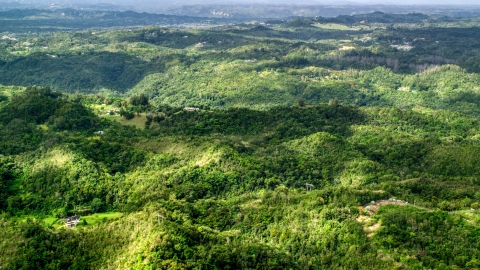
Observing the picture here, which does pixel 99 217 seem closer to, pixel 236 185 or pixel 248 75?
pixel 236 185

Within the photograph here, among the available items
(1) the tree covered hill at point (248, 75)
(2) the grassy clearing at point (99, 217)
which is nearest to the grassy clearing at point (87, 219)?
(2) the grassy clearing at point (99, 217)

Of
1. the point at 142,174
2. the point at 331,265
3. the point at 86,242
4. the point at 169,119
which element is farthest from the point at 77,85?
the point at 331,265

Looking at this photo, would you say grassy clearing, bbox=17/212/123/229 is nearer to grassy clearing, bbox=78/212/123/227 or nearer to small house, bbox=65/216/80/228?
grassy clearing, bbox=78/212/123/227

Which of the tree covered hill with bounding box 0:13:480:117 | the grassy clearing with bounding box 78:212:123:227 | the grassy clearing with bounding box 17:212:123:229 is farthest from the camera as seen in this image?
the tree covered hill with bounding box 0:13:480:117

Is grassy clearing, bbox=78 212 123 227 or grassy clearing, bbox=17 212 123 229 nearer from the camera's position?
grassy clearing, bbox=17 212 123 229

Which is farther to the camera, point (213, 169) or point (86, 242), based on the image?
point (213, 169)

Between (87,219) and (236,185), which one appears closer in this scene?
(87,219)

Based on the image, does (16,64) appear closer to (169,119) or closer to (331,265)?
(169,119)

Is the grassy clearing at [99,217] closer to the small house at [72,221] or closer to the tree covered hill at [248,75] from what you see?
the small house at [72,221]

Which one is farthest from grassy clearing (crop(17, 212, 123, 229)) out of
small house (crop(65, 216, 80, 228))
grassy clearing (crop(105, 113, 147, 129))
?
grassy clearing (crop(105, 113, 147, 129))

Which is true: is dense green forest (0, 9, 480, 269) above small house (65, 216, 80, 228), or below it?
above

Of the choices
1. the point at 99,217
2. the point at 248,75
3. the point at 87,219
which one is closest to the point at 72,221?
the point at 87,219
